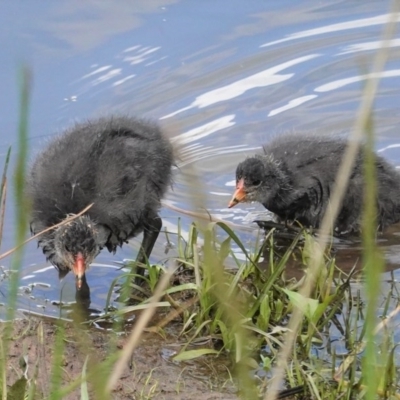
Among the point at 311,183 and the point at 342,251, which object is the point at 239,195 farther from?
the point at 342,251

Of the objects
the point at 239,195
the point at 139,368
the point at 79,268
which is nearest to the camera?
the point at 139,368

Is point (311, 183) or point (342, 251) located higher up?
point (311, 183)

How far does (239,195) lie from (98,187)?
104cm

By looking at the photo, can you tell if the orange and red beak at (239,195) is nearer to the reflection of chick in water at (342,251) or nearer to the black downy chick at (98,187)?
the reflection of chick in water at (342,251)

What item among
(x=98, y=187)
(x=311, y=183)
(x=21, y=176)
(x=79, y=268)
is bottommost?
(x=79, y=268)

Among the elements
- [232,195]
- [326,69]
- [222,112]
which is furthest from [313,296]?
[326,69]

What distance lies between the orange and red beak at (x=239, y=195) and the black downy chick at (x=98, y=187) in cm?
41

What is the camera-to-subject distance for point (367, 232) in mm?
1922

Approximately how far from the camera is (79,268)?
455 cm

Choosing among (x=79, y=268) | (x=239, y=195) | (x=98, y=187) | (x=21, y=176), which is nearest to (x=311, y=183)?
(x=239, y=195)

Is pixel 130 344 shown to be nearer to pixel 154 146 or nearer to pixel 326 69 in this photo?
pixel 154 146

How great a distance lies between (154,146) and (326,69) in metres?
2.28

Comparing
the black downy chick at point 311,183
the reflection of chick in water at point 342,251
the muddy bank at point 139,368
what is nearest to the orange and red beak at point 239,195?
the black downy chick at point 311,183

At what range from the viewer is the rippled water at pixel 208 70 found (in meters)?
6.49
